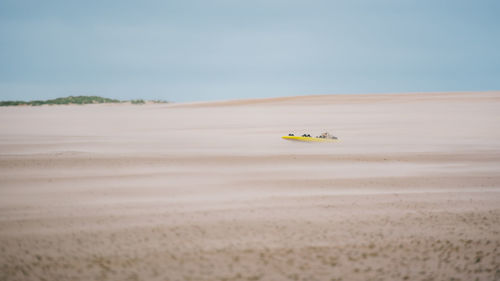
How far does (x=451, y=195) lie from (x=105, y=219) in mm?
3932

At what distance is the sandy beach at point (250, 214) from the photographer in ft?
10.6

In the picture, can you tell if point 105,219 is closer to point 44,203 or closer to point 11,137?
point 44,203

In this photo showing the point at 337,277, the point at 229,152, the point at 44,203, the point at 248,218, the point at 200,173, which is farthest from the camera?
the point at 229,152

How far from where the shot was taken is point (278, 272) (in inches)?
124

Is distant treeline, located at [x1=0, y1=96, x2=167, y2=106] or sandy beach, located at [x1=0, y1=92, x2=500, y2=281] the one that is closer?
sandy beach, located at [x1=0, y1=92, x2=500, y2=281]

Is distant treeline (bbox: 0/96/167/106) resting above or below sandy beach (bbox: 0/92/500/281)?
above

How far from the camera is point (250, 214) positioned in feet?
14.1

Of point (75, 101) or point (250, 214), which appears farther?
point (75, 101)

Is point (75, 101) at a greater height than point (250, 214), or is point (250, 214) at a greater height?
point (75, 101)

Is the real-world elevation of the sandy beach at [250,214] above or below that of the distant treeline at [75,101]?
below

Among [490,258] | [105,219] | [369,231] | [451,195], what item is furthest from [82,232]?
[451,195]

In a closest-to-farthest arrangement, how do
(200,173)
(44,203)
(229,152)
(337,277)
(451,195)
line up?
(337,277), (44,203), (451,195), (200,173), (229,152)

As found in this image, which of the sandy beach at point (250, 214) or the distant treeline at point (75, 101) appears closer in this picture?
the sandy beach at point (250, 214)

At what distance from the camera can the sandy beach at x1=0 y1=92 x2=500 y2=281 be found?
3.24 m
